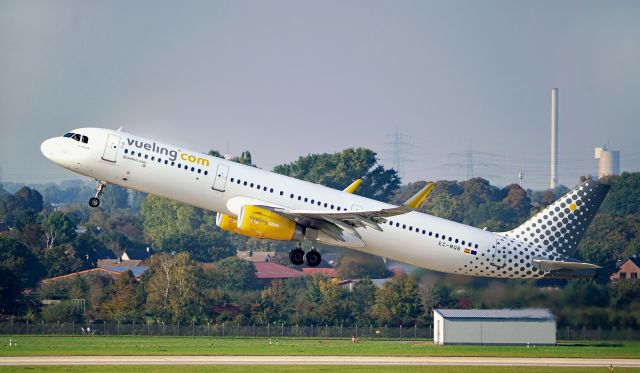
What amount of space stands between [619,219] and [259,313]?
71.8 metres

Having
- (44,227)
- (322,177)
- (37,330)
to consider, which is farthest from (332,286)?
(322,177)

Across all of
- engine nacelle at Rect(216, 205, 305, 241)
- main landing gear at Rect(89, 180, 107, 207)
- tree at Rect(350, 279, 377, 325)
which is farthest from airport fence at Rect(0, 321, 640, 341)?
engine nacelle at Rect(216, 205, 305, 241)

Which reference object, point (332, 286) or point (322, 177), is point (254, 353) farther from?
point (322, 177)

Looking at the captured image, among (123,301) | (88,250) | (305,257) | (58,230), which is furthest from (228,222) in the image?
(58,230)

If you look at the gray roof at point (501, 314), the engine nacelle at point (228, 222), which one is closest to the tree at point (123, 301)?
the gray roof at point (501, 314)

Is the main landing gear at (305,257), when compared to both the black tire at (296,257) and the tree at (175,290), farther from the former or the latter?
the tree at (175,290)

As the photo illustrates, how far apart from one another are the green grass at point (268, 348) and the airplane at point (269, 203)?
1127 centimetres

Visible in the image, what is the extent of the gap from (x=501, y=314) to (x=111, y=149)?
89.4ft

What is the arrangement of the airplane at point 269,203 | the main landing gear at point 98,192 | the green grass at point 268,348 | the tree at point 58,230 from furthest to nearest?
the tree at point 58,230 < the green grass at point 268,348 < the main landing gear at point 98,192 < the airplane at point 269,203

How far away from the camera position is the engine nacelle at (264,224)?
198 feet

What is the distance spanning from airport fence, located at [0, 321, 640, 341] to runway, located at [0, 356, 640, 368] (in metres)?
24.1

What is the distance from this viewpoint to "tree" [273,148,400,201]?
590 ft

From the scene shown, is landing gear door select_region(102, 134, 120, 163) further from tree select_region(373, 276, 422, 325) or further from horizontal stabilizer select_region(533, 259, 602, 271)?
tree select_region(373, 276, 422, 325)

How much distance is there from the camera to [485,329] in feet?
286
